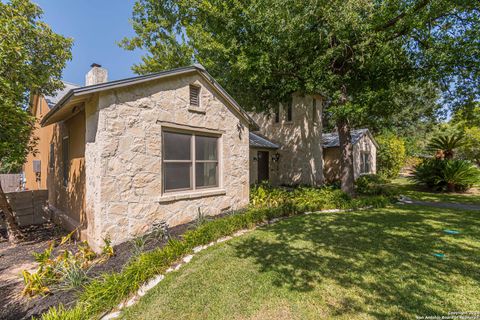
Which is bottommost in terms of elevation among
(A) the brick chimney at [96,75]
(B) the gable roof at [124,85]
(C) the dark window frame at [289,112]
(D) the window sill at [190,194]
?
(D) the window sill at [190,194]

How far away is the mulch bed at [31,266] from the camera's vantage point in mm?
3580

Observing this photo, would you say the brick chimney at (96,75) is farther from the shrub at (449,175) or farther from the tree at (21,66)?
the shrub at (449,175)

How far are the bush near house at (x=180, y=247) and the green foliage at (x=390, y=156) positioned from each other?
44.5ft

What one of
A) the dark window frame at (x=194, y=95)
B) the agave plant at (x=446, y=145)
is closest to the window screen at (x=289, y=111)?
the dark window frame at (x=194, y=95)

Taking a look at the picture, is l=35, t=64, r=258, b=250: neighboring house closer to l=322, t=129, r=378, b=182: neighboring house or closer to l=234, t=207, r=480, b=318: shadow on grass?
l=234, t=207, r=480, b=318: shadow on grass

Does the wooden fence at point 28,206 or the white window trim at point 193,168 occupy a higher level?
the white window trim at point 193,168

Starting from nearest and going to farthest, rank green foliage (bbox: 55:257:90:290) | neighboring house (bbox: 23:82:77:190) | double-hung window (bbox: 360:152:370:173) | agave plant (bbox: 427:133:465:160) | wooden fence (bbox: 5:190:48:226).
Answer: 1. green foliage (bbox: 55:257:90:290)
2. wooden fence (bbox: 5:190:48:226)
3. neighboring house (bbox: 23:82:77:190)
4. agave plant (bbox: 427:133:465:160)
5. double-hung window (bbox: 360:152:370:173)

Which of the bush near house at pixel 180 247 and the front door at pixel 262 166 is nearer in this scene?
the bush near house at pixel 180 247

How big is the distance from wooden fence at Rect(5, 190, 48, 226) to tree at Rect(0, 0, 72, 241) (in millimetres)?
2151

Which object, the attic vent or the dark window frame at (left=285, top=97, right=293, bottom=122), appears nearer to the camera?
the attic vent

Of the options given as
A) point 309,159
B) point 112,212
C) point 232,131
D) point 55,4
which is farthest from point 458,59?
point 55,4

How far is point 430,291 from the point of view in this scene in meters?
3.63

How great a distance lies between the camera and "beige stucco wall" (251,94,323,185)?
1471cm

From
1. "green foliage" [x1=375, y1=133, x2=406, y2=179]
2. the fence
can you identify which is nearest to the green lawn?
"green foliage" [x1=375, y1=133, x2=406, y2=179]
